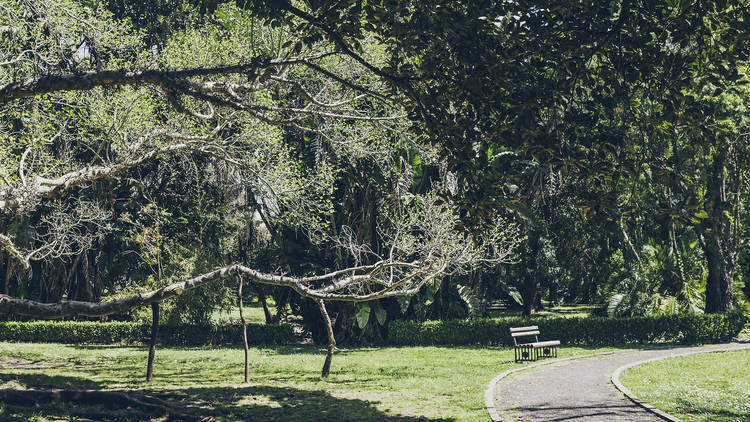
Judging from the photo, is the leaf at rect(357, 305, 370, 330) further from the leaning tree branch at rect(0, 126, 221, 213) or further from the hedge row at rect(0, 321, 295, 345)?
the leaning tree branch at rect(0, 126, 221, 213)

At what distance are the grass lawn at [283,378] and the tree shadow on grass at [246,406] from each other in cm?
2

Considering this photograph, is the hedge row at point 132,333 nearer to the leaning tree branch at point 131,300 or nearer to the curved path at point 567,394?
the leaning tree branch at point 131,300

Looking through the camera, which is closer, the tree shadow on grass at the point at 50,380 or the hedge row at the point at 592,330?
the tree shadow on grass at the point at 50,380

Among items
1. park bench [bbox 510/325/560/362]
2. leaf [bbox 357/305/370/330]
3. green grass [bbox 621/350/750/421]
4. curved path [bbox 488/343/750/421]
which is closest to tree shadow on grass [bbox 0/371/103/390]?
curved path [bbox 488/343/750/421]

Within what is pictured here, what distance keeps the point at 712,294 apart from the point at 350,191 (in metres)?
15.6

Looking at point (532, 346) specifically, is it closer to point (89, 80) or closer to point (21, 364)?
point (89, 80)

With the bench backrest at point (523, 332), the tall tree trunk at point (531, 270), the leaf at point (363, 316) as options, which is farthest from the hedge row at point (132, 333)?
the tall tree trunk at point (531, 270)

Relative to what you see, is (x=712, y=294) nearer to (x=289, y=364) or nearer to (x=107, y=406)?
(x=289, y=364)

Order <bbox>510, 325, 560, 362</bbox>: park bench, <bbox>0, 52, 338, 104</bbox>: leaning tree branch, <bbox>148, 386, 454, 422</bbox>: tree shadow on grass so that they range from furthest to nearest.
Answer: <bbox>510, 325, 560, 362</bbox>: park bench → <bbox>148, 386, 454, 422</bbox>: tree shadow on grass → <bbox>0, 52, 338, 104</bbox>: leaning tree branch

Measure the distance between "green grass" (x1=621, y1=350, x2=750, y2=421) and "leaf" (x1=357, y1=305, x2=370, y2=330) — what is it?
33.4 ft

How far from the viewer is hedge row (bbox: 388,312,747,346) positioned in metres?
22.2

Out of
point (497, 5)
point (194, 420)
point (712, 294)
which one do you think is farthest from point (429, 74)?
point (712, 294)

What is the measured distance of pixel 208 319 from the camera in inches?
939

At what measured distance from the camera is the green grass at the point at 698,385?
32.2 ft
